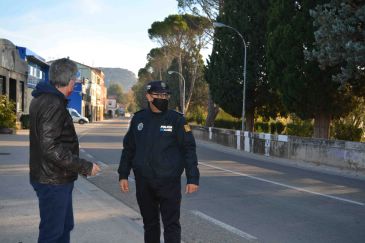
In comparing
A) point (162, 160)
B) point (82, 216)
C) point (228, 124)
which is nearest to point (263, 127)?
point (228, 124)

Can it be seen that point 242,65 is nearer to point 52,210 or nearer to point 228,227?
point 228,227

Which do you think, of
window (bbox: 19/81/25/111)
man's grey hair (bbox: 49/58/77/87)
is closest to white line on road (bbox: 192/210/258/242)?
man's grey hair (bbox: 49/58/77/87)

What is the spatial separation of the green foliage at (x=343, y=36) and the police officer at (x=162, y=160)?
11.8m

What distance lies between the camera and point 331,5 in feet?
53.9

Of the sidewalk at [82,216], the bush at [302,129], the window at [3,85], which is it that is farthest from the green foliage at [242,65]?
the sidewalk at [82,216]

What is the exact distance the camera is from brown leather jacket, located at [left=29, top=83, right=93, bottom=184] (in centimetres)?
365

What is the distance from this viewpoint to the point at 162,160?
4332 millimetres

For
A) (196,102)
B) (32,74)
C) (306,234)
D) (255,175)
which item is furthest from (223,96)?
(196,102)

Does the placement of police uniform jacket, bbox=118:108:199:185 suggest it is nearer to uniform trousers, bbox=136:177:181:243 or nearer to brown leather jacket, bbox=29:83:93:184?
uniform trousers, bbox=136:177:181:243

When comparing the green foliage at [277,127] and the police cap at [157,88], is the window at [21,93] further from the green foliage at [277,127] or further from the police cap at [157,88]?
the police cap at [157,88]

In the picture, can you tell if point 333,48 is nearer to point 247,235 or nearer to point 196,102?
point 247,235

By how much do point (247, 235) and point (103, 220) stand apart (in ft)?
6.50

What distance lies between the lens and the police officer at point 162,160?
435cm

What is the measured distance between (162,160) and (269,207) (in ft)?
14.5
